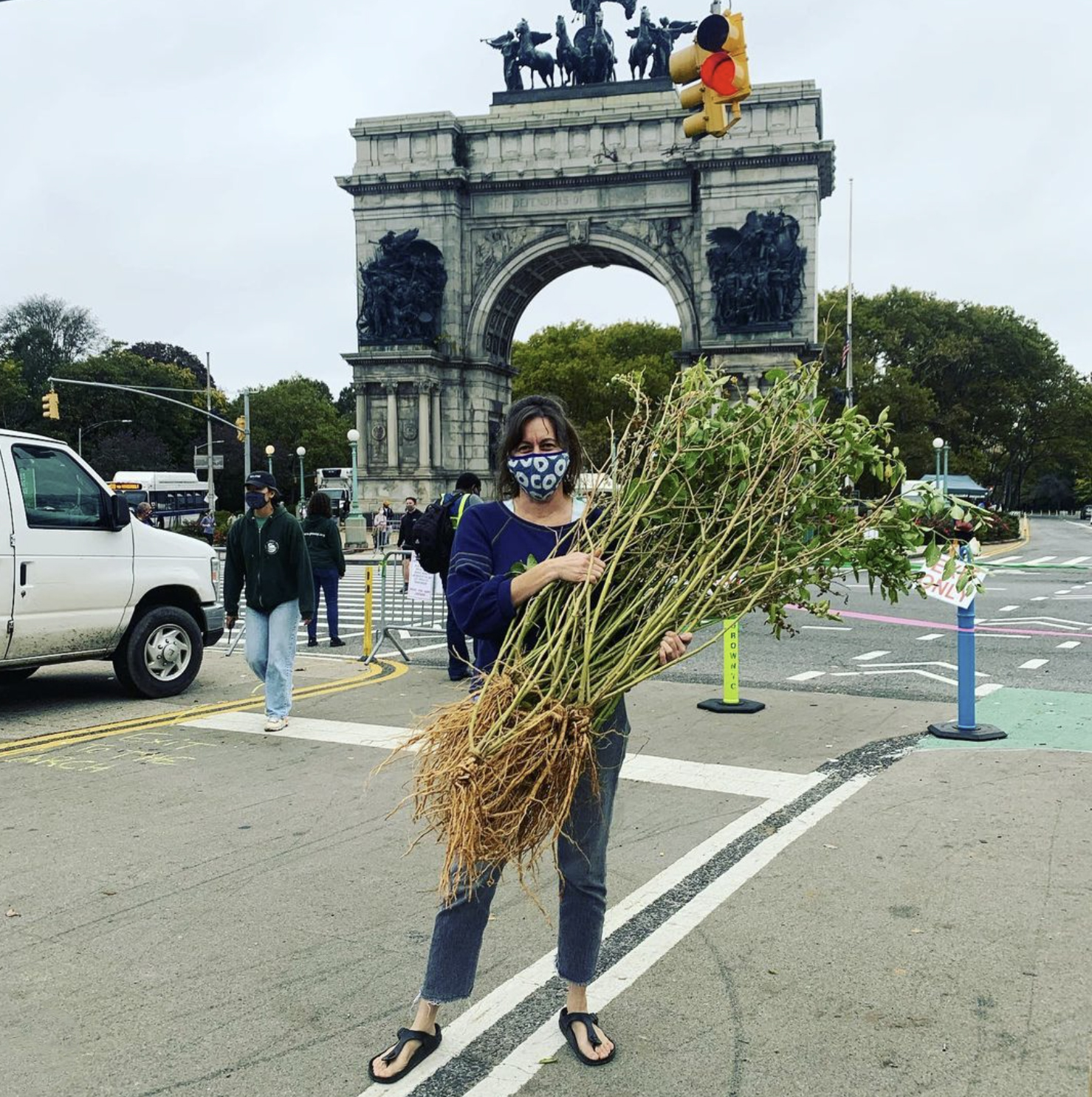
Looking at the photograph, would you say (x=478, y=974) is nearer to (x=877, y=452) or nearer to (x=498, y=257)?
(x=877, y=452)

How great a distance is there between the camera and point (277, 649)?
28.2 ft

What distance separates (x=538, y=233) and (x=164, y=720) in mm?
39820

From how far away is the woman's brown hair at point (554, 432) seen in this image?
12.1 ft

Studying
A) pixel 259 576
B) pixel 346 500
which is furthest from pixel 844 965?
pixel 346 500

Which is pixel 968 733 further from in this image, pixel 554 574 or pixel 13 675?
pixel 13 675

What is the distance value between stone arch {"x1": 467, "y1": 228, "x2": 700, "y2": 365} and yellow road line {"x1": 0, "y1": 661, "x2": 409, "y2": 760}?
35.7 metres

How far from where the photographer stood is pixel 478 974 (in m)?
Answer: 4.20

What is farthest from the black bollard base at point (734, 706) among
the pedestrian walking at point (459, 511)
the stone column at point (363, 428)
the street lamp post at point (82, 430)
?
the street lamp post at point (82, 430)

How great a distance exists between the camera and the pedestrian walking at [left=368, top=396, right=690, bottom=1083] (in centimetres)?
346

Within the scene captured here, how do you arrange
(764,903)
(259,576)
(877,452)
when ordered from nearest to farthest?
(877,452) < (764,903) < (259,576)

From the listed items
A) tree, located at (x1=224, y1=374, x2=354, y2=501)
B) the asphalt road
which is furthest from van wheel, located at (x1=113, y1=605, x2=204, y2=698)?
tree, located at (x1=224, y1=374, x2=354, y2=501)

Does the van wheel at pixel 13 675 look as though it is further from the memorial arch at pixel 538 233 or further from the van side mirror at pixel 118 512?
the memorial arch at pixel 538 233

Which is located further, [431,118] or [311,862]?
[431,118]

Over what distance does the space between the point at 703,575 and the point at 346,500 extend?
70412mm
